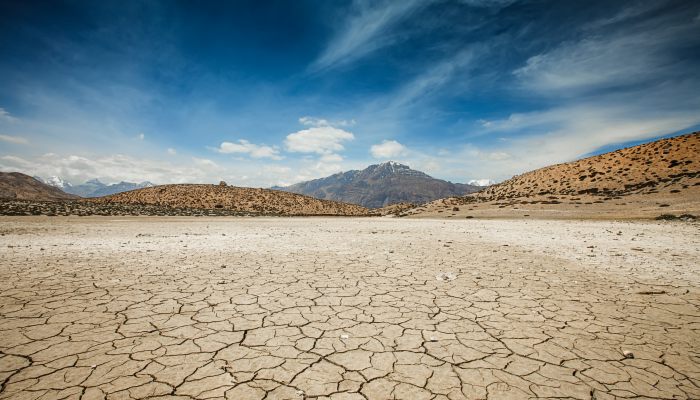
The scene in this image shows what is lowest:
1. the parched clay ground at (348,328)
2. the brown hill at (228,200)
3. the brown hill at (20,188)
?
the parched clay ground at (348,328)

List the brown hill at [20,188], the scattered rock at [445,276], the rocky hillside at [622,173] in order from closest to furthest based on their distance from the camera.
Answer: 1. the scattered rock at [445,276]
2. the rocky hillside at [622,173]
3. the brown hill at [20,188]

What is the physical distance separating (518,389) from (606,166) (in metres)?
41.0

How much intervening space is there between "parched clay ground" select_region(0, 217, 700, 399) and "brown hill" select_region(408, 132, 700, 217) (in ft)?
58.2

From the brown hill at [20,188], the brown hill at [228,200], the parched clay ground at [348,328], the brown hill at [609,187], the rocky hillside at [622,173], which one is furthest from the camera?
the brown hill at [20,188]

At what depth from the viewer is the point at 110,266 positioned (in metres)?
6.91

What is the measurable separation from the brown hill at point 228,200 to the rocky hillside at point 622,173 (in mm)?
22099

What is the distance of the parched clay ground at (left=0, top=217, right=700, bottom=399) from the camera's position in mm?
2723

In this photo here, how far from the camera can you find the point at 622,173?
1196 inches

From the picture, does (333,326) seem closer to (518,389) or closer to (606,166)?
(518,389)

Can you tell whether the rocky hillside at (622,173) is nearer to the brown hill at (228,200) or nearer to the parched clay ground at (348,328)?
the brown hill at (228,200)

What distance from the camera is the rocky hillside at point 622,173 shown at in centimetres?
2642

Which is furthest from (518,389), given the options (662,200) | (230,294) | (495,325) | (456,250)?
(662,200)

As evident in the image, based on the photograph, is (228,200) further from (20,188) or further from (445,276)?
(20,188)

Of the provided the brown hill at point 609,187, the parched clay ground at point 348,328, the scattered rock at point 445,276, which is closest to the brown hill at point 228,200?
the brown hill at point 609,187
